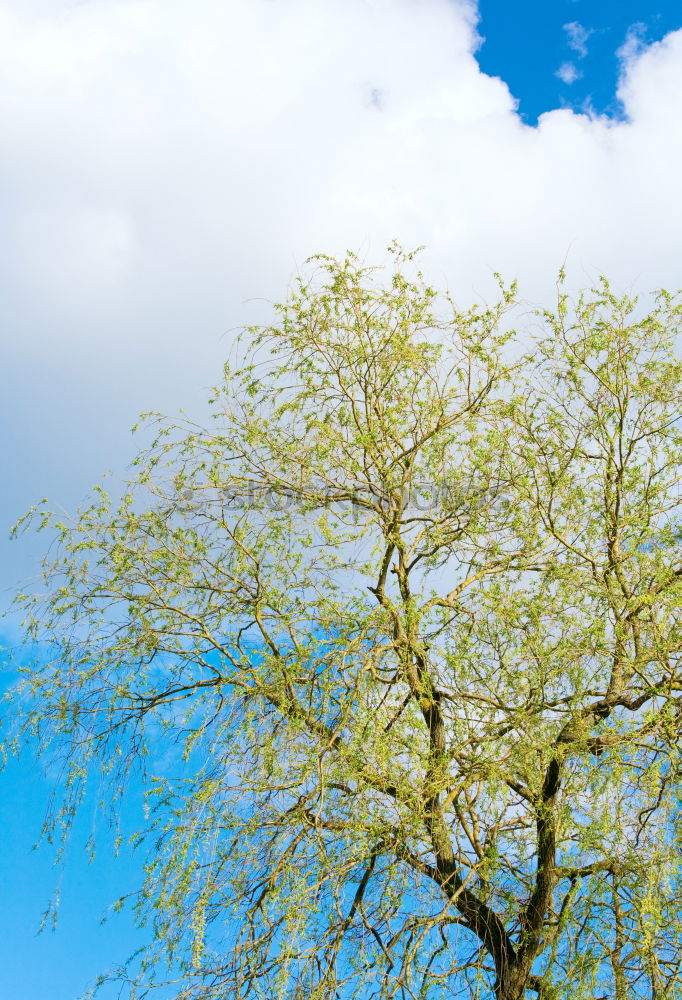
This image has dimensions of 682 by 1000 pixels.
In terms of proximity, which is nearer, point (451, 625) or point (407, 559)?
point (451, 625)

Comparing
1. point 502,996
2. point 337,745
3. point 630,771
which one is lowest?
point 502,996

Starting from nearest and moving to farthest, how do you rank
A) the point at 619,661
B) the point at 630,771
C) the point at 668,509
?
the point at 630,771 < the point at 619,661 < the point at 668,509

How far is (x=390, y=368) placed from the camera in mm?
6441

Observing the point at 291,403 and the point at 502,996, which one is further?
the point at 291,403

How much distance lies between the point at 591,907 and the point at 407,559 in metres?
2.37

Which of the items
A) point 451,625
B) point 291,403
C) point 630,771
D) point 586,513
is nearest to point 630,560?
point 586,513

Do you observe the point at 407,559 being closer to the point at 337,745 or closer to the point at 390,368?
the point at 390,368

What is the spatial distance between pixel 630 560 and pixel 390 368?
78.1 inches

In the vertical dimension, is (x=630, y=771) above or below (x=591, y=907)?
above

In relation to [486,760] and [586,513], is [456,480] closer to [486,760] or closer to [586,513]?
[586,513]

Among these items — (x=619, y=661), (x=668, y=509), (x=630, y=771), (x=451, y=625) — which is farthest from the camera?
(x=668, y=509)

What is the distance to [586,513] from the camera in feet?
20.7

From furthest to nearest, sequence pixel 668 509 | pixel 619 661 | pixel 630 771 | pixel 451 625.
Result: pixel 668 509 < pixel 451 625 < pixel 619 661 < pixel 630 771

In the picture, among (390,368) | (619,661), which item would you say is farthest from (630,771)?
(390,368)
